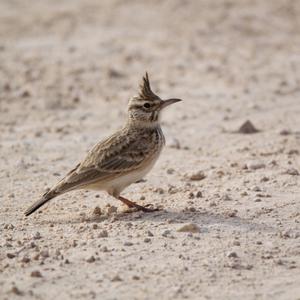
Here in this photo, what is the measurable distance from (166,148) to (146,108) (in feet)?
7.59

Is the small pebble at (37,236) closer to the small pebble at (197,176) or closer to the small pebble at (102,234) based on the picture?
the small pebble at (102,234)

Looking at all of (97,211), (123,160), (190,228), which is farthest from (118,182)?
(190,228)

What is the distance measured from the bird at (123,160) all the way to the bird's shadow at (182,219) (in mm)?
167

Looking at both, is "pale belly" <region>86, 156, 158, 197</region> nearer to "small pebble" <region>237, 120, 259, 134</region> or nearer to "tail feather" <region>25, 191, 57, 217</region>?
"tail feather" <region>25, 191, 57, 217</region>

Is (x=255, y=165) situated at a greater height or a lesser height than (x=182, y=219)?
greater

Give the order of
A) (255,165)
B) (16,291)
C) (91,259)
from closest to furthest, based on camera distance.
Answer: (16,291) < (91,259) < (255,165)

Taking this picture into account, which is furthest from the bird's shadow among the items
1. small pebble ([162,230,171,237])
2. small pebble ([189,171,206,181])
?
small pebble ([189,171,206,181])

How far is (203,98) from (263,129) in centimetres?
199

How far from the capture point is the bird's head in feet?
29.2

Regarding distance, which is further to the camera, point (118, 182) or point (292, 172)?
point (292, 172)

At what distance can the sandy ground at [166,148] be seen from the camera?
6.75 m

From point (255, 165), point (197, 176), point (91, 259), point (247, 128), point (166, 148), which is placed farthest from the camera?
point (247, 128)

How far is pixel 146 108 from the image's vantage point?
891 centimetres

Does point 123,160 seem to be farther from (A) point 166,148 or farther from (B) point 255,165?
(A) point 166,148
